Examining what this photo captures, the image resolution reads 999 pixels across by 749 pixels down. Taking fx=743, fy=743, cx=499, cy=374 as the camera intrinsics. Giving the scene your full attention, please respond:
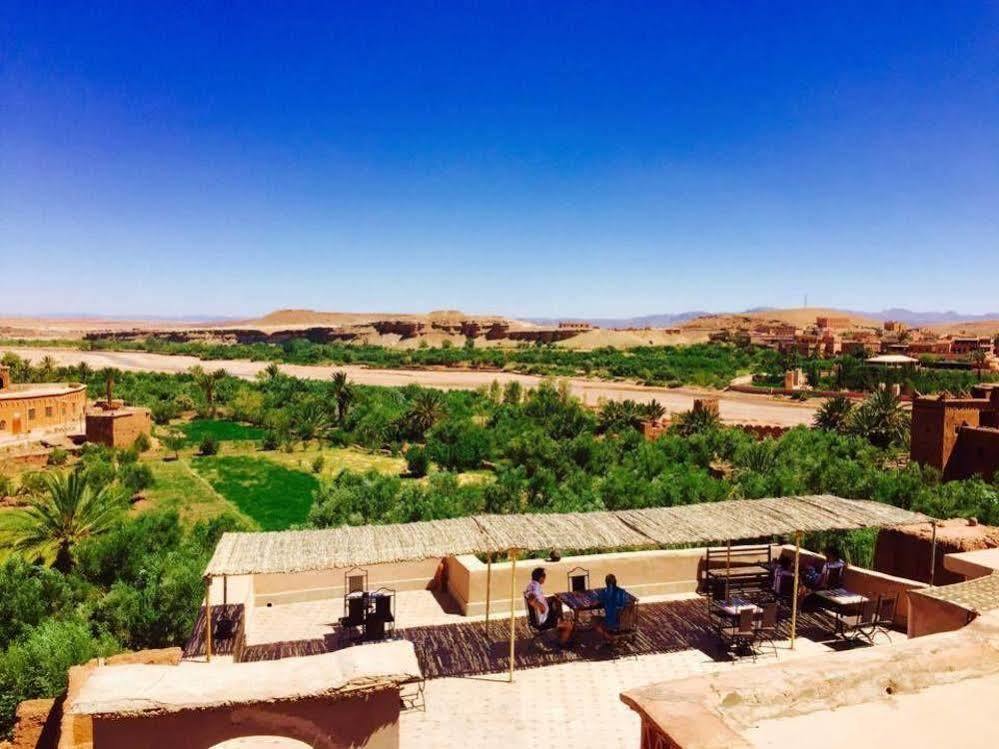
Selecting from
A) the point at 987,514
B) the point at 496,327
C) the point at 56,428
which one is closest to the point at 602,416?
the point at 987,514

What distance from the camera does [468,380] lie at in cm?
6944

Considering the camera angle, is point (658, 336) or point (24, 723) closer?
point (24, 723)

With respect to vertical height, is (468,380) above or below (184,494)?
above

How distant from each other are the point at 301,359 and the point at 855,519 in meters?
89.1

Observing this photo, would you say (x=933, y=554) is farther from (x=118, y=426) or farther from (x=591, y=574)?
(x=118, y=426)

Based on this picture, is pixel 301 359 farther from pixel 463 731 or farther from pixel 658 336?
pixel 463 731

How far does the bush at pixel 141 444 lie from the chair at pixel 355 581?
2483 centimetres

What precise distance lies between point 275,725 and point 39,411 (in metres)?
35.8

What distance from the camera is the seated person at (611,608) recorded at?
8445 millimetres

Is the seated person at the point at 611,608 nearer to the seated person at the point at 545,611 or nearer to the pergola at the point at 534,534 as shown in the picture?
the seated person at the point at 545,611

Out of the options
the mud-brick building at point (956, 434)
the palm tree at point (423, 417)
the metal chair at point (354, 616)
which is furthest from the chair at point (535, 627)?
the palm tree at point (423, 417)

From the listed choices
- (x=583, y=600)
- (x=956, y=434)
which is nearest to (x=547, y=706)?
(x=583, y=600)

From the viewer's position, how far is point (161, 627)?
36.9 feet

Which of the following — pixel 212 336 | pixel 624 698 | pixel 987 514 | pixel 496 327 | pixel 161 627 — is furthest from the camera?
pixel 212 336
